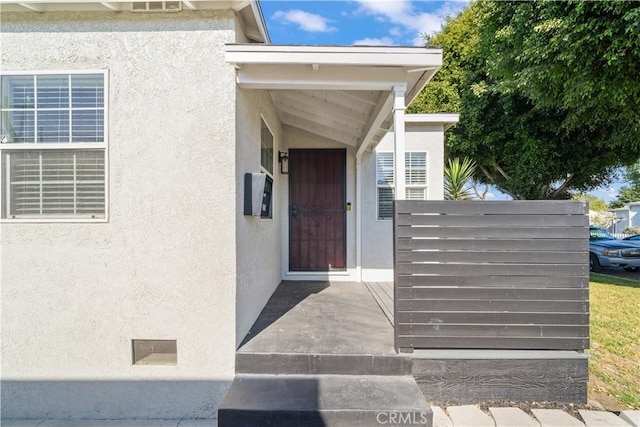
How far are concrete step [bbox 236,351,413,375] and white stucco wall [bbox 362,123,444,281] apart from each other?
282 cm

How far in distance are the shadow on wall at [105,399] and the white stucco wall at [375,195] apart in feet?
11.3

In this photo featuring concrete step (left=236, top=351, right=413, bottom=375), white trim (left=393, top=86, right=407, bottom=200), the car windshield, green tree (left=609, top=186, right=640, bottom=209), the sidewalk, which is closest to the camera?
the sidewalk

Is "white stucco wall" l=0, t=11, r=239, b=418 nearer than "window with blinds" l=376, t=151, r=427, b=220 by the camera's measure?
Yes

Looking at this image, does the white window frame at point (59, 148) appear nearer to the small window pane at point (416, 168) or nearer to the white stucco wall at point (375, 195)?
the white stucco wall at point (375, 195)

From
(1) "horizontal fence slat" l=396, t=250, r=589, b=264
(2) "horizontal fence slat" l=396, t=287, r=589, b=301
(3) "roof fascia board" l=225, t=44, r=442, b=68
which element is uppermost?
(3) "roof fascia board" l=225, t=44, r=442, b=68

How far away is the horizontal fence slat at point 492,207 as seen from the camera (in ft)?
8.64

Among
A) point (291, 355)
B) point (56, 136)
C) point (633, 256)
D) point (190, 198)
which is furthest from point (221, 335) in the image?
point (633, 256)

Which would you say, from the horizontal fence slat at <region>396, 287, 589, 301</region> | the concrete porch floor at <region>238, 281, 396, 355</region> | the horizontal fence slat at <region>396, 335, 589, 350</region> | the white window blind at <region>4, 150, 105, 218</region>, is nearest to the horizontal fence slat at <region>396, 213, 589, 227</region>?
the horizontal fence slat at <region>396, 287, 589, 301</region>

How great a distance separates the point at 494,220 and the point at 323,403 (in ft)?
6.74

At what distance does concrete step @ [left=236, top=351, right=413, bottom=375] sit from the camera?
2.54m

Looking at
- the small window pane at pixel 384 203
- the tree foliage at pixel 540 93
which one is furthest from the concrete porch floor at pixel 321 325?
the tree foliage at pixel 540 93

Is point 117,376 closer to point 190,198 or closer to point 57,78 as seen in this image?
point 190,198

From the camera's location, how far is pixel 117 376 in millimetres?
2572

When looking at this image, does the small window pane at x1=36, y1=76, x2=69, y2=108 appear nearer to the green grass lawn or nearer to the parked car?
the green grass lawn
